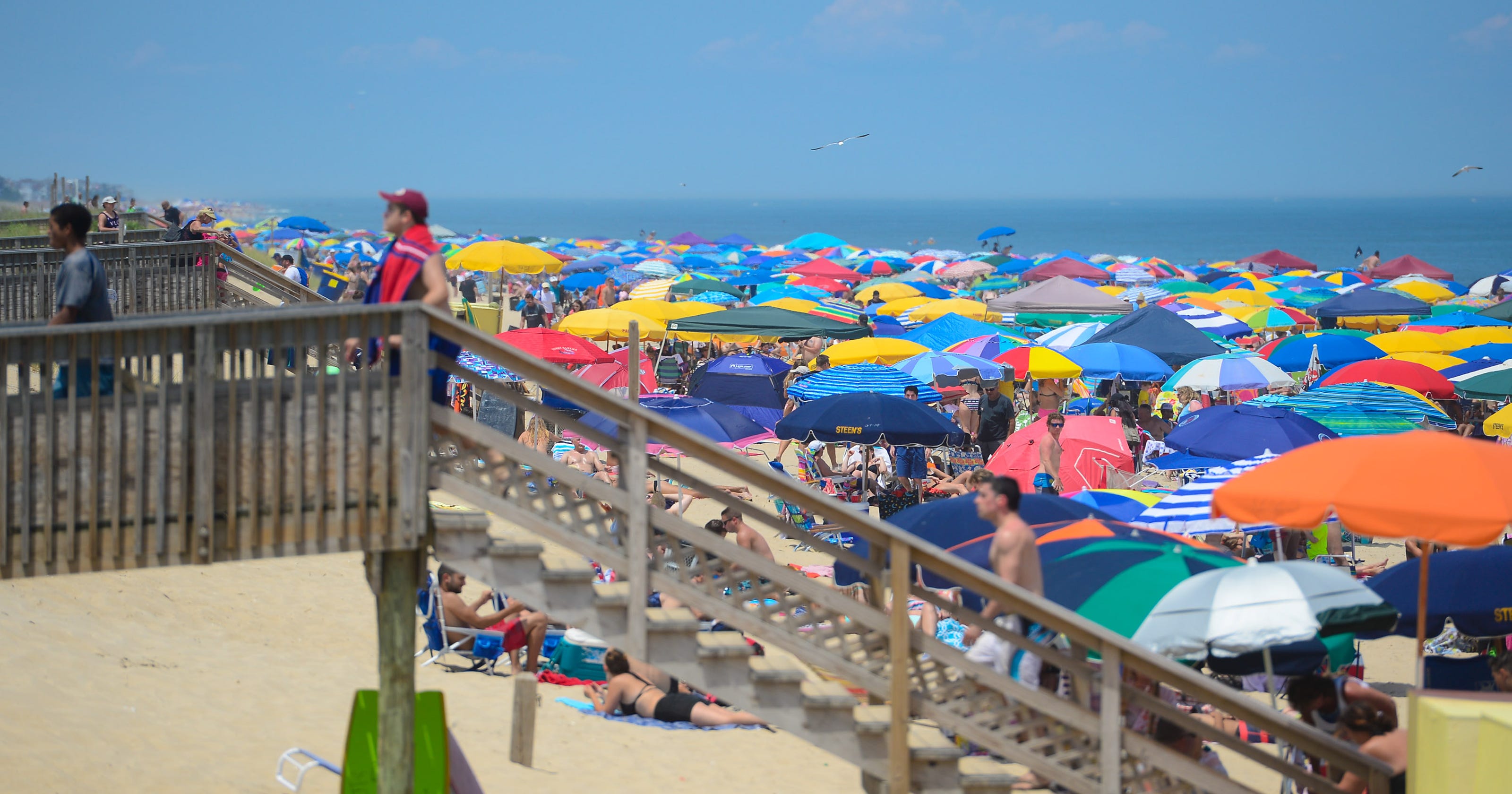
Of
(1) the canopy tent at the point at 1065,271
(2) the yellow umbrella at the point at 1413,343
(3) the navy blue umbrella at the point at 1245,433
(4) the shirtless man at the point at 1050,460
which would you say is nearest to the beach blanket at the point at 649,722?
(4) the shirtless man at the point at 1050,460

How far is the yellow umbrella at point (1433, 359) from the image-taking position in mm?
16297

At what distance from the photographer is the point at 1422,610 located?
652 centimetres

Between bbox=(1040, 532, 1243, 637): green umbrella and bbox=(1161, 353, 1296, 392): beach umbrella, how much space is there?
8.31 metres

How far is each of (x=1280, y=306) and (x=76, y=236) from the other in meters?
26.6

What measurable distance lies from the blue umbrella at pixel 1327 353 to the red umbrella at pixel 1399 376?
2574mm

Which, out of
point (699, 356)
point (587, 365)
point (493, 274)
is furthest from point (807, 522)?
point (493, 274)

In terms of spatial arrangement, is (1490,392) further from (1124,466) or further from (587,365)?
(587,365)

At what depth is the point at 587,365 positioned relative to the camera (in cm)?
1625

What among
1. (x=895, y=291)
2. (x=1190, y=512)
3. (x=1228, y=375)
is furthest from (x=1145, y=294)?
(x=1190, y=512)

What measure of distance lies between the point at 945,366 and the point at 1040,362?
1.22 meters

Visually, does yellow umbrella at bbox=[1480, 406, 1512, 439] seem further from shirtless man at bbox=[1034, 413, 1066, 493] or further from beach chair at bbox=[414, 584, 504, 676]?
beach chair at bbox=[414, 584, 504, 676]

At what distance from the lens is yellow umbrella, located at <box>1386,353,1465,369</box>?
16.3 metres

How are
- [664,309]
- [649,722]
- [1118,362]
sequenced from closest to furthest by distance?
1. [649,722]
2. [1118,362]
3. [664,309]

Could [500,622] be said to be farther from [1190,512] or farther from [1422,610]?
[1422,610]
